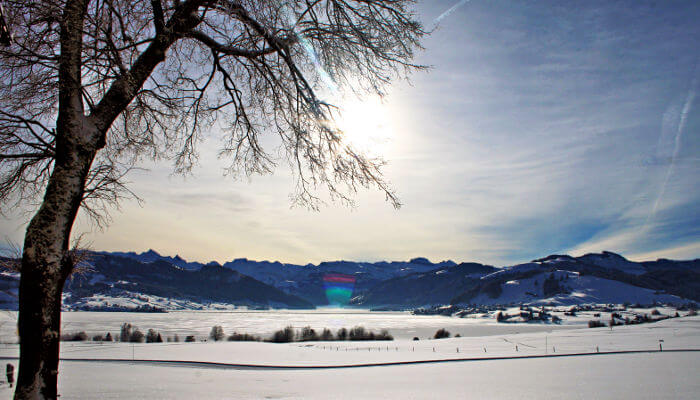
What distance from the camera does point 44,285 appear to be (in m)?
4.08

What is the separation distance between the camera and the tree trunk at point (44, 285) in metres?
3.99

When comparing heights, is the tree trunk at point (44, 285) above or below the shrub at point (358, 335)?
above

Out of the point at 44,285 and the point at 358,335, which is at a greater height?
the point at 44,285

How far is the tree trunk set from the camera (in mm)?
3990

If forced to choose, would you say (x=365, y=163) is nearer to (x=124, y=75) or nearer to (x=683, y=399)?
(x=124, y=75)

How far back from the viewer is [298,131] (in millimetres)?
6688

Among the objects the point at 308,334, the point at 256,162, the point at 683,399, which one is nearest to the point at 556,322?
the point at 308,334

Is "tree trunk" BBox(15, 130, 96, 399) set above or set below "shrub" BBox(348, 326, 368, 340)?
above

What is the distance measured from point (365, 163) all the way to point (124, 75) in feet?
11.7

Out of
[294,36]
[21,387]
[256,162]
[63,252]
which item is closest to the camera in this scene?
[21,387]

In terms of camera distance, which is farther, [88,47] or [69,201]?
[88,47]

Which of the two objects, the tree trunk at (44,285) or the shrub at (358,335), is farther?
the shrub at (358,335)

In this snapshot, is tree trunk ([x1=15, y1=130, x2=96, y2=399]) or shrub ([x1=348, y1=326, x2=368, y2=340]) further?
shrub ([x1=348, y1=326, x2=368, y2=340])

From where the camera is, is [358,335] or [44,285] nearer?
[44,285]
